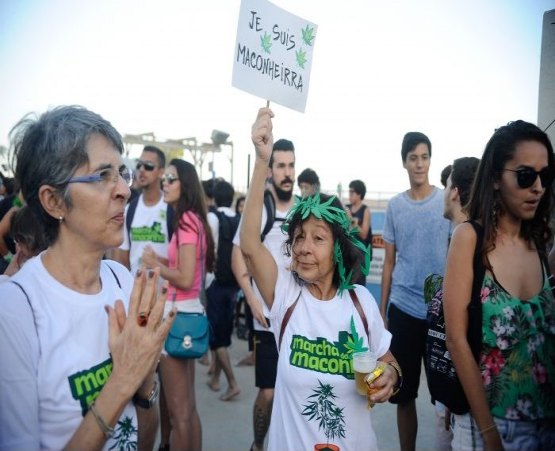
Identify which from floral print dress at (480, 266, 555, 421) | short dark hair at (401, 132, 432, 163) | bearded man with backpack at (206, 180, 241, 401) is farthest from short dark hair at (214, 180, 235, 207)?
floral print dress at (480, 266, 555, 421)

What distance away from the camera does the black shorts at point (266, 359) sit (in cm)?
325

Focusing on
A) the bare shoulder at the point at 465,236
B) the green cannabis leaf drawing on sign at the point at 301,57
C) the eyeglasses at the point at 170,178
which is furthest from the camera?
the eyeglasses at the point at 170,178

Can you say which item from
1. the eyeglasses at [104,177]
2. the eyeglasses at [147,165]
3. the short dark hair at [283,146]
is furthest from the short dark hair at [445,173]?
the eyeglasses at [104,177]

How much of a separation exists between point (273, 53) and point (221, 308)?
342cm

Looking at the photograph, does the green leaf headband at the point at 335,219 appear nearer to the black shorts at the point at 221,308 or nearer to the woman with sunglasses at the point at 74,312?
the woman with sunglasses at the point at 74,312

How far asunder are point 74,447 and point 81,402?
0.44 ft

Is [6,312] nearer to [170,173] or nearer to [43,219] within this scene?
[43,219]

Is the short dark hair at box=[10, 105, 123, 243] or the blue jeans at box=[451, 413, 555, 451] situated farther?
the blue jeans at box=[451, 413, 555, 451]

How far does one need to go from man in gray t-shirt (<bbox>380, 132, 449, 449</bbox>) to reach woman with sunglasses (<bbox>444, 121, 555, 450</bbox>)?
1.31m

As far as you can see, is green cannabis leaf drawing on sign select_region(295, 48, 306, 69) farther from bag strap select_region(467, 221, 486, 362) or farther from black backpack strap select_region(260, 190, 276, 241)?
bag strap select_region(467, 221, 486, 362)

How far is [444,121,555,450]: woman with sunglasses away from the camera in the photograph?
1833mm

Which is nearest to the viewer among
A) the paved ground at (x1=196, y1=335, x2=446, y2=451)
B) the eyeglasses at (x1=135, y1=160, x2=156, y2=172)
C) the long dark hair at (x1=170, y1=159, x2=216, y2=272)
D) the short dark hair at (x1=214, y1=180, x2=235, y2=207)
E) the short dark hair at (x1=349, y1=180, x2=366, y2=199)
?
the long dark hair at (x1=170, y1=159, x2=216, y2=272)

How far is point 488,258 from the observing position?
1943 mm

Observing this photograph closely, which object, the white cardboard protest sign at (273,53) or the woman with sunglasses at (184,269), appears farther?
the woman with sunglasses at (184,269)
